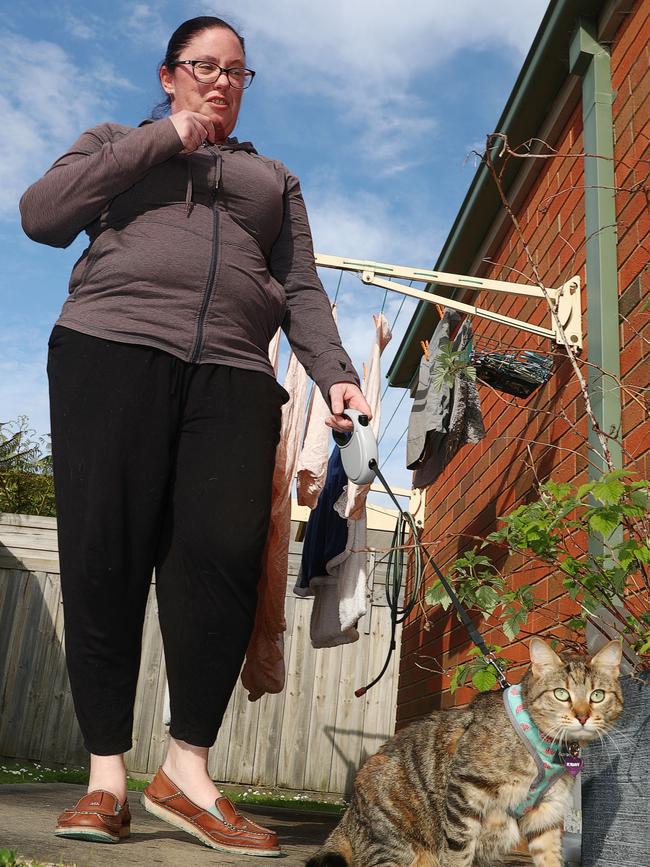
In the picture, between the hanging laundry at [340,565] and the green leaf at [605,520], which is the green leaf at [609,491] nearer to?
the green leaf at [605,520]

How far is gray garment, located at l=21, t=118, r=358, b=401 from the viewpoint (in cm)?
188

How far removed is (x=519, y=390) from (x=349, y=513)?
0.97 metres

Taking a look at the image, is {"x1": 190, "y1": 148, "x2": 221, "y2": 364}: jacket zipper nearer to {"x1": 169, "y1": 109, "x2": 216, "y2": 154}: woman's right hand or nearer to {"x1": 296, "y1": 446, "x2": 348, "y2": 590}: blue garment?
{"x1": 169, "y1": 109, "x2": 216, "y2": 154}: woman's right hand

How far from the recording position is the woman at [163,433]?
1.81 meters

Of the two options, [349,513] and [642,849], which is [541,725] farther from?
[349,513]

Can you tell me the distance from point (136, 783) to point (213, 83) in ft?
15.0

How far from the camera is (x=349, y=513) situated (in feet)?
13.3

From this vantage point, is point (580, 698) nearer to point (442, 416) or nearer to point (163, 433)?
point (163, 433)

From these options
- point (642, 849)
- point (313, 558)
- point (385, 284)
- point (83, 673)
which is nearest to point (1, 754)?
point (313, 558)

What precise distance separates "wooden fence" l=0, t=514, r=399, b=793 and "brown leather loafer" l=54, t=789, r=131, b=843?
498cm

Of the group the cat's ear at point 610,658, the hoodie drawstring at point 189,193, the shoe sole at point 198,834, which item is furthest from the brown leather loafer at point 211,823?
the hoodie drawstring at point 189,193

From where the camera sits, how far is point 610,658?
1.97 meters

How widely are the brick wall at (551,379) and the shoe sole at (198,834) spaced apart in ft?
3.55

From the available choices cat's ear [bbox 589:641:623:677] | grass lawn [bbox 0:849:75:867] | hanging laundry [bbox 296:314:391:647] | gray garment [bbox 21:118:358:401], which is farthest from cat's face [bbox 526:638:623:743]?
hanging laundry [bbox 296:314:391:647]
